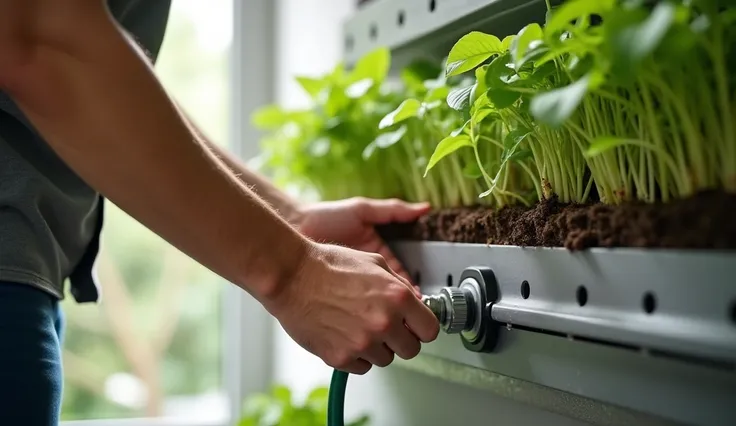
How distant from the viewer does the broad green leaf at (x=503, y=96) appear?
586 mm

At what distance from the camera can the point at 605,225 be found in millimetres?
530

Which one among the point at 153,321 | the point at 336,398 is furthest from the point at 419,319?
the point at 153,321

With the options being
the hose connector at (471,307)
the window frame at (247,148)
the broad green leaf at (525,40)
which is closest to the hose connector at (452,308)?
the hose connector at (471,307)

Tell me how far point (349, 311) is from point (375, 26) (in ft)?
1.62

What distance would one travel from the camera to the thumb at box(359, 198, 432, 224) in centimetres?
88

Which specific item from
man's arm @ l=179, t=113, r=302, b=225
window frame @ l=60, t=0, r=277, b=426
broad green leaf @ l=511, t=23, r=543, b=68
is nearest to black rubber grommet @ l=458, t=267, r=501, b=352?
broad green leaf @ l=511, t=23, r=543, b=68

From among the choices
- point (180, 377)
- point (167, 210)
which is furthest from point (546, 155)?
point (180, 377)

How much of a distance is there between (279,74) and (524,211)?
999mm

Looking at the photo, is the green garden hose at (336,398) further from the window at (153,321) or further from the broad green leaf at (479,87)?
the window at (153,321)

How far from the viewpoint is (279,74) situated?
1.57m

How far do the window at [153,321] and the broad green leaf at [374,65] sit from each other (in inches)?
39.0

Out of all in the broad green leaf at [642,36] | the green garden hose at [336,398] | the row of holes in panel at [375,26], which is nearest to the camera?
the broad green leaf at [642,36]

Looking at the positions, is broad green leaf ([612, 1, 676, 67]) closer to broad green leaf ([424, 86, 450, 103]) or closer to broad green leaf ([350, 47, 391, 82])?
broad green leaf ([424, 86, 450, 103])

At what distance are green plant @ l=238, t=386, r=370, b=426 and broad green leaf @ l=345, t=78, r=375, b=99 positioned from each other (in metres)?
0.43
